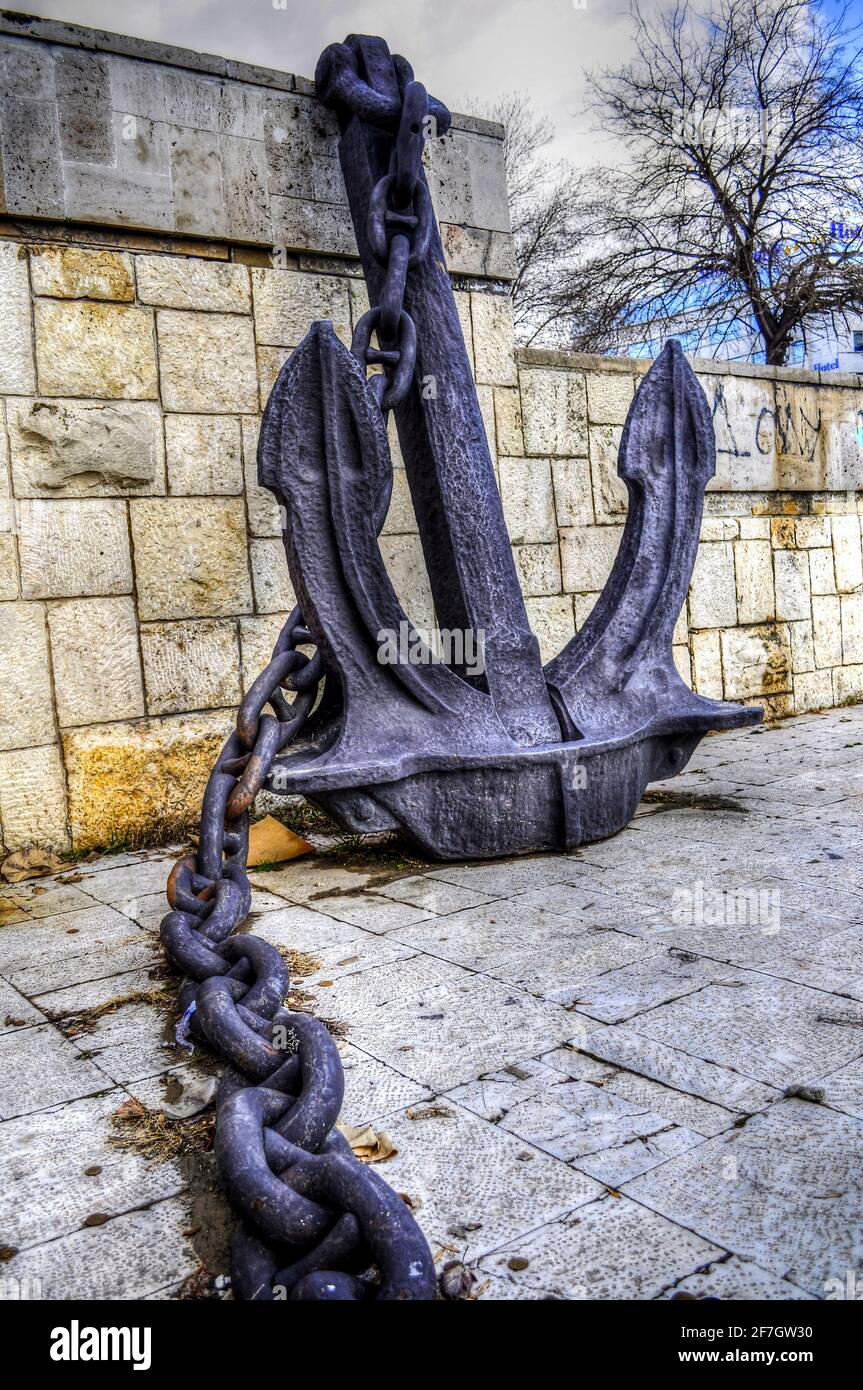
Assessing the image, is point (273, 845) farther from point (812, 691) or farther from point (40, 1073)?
point (812, 691)

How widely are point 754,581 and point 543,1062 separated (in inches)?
163

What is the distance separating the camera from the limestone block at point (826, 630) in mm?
5660

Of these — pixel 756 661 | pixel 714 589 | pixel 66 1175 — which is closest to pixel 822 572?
pixel 756 661

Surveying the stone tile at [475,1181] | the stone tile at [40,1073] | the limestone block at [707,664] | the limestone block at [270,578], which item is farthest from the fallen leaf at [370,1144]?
the limestone block at [707,664]

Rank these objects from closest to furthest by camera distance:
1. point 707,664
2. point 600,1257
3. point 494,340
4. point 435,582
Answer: point 600,1257 → point 435,582 → point 494,340 → point 707,664

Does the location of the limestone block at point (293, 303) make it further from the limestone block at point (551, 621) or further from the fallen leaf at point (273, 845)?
the fallen leaf at point (273, 845)

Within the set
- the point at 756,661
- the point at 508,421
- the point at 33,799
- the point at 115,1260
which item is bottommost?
the point at 115,1260

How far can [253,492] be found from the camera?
3717 mm

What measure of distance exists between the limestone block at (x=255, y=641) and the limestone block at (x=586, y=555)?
1420 millimetres

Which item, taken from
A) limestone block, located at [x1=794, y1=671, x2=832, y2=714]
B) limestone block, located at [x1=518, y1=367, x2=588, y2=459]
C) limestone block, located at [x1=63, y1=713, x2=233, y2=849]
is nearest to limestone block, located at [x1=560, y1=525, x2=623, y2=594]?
limestone block, located at [x1=518, y1=367, x2=588, y2=459]
